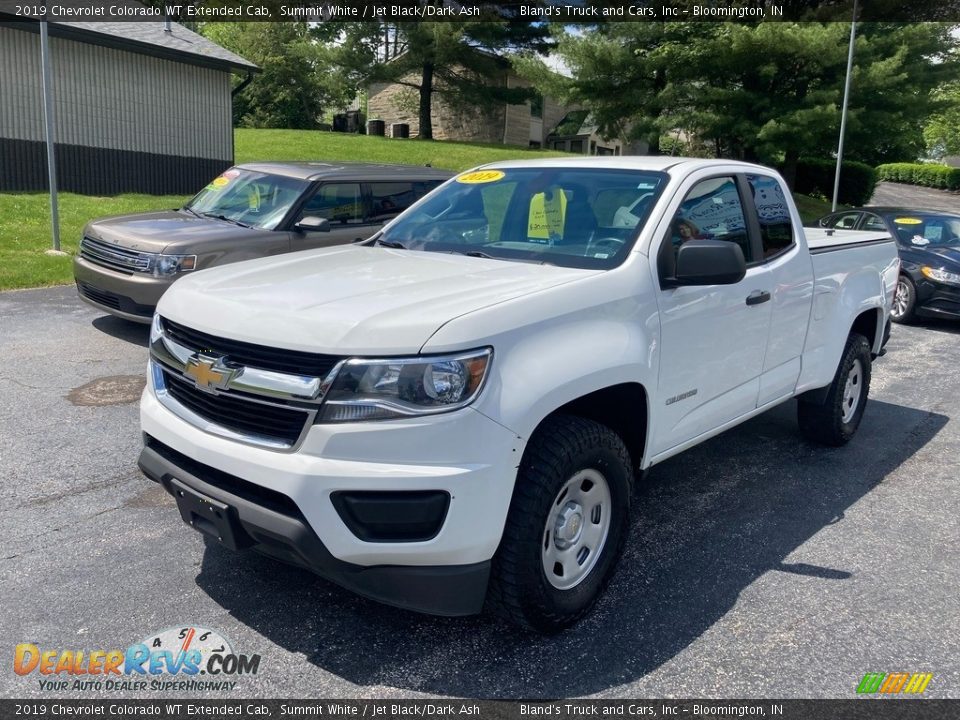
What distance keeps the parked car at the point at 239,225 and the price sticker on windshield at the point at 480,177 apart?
9.77 ft

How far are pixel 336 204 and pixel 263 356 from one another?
5.86 meters

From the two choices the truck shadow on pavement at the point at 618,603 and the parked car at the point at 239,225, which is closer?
the truck shadow on pavement at the point at 618,603

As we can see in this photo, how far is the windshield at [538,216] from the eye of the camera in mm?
3867

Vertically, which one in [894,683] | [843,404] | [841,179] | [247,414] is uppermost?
[841,179]

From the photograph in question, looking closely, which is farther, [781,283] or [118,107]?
[118,107]

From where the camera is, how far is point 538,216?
4172mm

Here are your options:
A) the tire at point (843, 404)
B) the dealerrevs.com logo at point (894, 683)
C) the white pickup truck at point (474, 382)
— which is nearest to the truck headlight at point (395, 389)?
the white pickup truck at point (474, 382)

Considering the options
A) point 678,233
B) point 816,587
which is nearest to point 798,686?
point 816,587

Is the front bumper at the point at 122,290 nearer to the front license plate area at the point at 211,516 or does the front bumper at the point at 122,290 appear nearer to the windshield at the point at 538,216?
the windshield at the point at 538,216

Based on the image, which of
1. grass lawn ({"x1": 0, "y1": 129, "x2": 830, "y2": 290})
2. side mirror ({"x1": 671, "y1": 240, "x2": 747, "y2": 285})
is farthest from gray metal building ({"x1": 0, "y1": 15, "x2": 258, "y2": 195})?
side mirror ({"x1": 671, "y1": 240, "x2": 747, "y2": 285})

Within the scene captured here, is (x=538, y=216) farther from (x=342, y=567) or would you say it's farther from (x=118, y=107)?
(x=118, y=107)

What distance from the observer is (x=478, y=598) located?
2.92 metres

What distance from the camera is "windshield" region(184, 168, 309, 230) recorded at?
820cm

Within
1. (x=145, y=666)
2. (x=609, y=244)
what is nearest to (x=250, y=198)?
(x=609, y=244)
